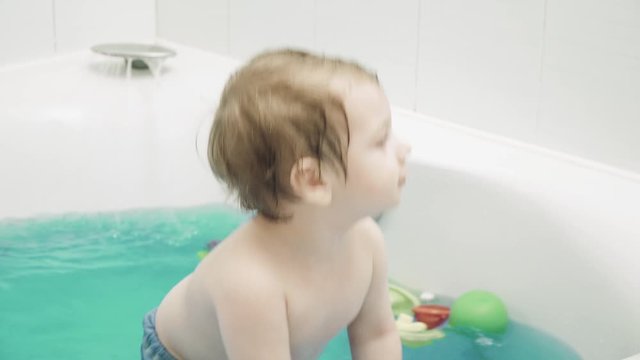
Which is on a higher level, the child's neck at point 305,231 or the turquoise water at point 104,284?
the child's neck at point 305,231

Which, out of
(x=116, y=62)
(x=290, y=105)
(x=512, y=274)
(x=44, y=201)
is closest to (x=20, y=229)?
(x=44, y=201)

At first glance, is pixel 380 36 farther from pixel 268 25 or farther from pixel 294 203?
pixel 294 203

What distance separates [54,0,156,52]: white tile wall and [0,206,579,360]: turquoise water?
1.45ft

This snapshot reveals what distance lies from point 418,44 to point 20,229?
742 millimetres

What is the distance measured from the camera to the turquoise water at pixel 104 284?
1.38m

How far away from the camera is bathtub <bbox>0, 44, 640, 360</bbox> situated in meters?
1.28

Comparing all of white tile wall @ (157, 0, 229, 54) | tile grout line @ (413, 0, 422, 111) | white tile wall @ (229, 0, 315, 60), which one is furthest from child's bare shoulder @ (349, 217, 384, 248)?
white tile wall @ (157, 0, 229, 54)

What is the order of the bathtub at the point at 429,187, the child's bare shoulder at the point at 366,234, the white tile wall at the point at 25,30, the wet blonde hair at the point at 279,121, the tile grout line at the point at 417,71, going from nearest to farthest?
the wet blonde hair at the point at 279,121 < the child's bare shoulder at the point at 366,234 < the bathtub at the point at 429,187 < the tile grout line at the point at 417,71 < the white tile wall at the point at 25,30

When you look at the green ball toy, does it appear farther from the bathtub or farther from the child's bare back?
the child's bare back

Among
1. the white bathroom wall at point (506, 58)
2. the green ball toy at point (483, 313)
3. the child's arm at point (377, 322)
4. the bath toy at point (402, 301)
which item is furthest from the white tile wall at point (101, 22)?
the child's arm at point (377, 322)

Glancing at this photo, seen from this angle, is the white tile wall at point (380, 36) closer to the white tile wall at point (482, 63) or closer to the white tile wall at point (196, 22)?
the white tile wall at point (482, 63)

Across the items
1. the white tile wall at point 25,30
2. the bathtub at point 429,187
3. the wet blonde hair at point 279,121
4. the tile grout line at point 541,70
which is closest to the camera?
the wet blonde hair at point 279,121

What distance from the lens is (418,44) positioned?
1.62 m

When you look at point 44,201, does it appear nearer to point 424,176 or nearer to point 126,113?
point 126,113
